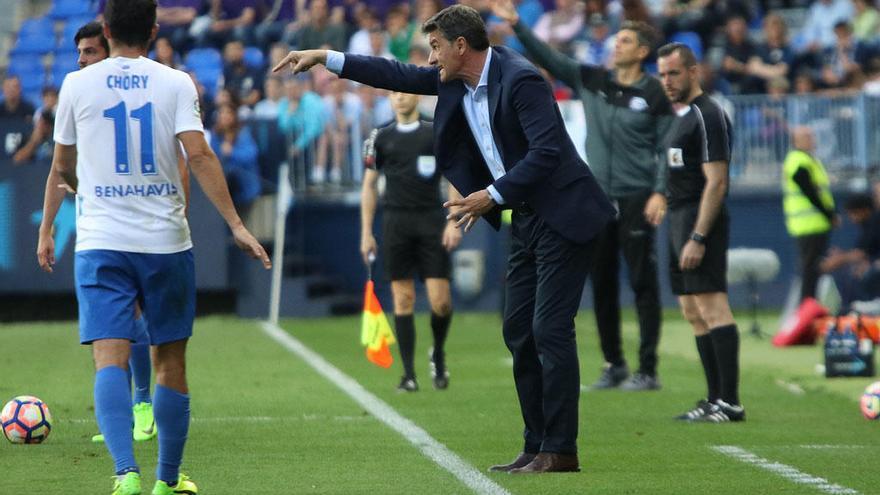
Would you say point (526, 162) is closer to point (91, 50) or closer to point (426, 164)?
point (91, 50)

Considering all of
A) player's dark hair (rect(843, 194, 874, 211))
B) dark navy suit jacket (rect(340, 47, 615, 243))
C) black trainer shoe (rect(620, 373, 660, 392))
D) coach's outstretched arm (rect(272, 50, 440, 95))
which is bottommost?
black trainer shoe (rect(620, 373, 660, 392))

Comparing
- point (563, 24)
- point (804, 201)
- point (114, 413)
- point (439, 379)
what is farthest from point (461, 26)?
point (563, 24)

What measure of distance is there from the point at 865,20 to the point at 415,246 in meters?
13.0

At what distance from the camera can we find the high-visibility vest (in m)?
18.2

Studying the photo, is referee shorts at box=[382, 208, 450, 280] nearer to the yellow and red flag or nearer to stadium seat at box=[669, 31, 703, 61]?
the yellow and red flag

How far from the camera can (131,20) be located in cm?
645

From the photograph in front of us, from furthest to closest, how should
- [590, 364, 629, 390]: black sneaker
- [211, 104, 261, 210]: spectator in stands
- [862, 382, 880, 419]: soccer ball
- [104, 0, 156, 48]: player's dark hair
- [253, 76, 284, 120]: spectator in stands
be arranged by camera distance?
[253, 76, 284, 120]: spectator in stands, [211, 104, 261, 210]: spectator in stands, [590, 364, 629, 390]: black sneaker, [862, 382, 880, 419]: soccer ball, [104, 0, 156, 48]: player's dark hair

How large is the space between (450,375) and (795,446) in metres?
4.68

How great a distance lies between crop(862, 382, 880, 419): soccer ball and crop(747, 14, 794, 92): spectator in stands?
12.2 meters

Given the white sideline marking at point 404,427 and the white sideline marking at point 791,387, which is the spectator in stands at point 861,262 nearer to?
the white sideline marking at point 791,387

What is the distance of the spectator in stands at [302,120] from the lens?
826 inches

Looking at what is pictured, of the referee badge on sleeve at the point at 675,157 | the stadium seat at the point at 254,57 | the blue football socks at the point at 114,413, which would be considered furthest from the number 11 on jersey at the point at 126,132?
the stadium seat at the point at 254,57

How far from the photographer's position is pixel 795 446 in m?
8.89

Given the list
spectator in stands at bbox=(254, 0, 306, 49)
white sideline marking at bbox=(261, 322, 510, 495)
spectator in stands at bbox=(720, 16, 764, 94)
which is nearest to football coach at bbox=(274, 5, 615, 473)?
white sideline marking at bbox=(261, 322, 510, 495)
